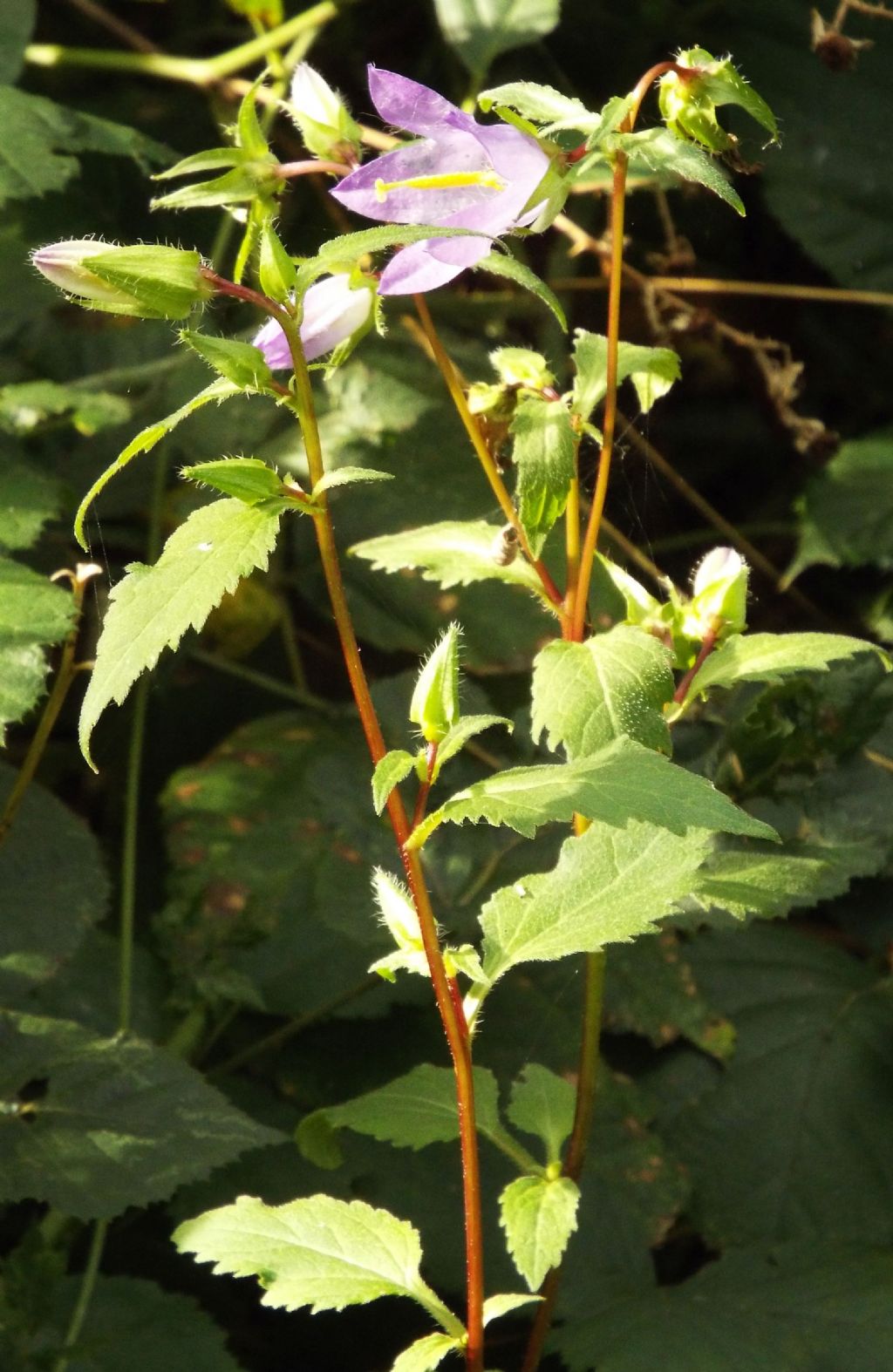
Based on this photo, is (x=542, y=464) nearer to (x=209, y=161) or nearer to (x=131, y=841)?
(x=209, y=161)

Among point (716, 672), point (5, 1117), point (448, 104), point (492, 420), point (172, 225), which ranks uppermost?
point (448, 104)

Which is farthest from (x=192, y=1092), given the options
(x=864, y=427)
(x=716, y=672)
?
(x=864, y=427)

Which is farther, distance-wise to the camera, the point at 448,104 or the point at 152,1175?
the point at 152,1175

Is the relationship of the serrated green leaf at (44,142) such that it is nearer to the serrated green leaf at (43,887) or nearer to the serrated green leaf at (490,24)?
the serrated green leaf at (490,24)

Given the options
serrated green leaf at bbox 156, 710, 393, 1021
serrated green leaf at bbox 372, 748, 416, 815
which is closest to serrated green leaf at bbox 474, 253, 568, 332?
serrated green leaf at bbox 372, 748, 416, 815

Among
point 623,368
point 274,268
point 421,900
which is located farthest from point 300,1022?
point 274,268

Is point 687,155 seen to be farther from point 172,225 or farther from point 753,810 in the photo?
point 172,225

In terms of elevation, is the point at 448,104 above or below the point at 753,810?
above
